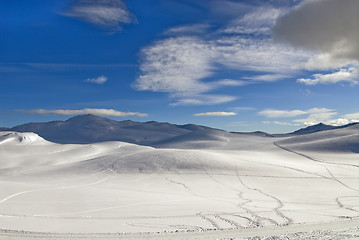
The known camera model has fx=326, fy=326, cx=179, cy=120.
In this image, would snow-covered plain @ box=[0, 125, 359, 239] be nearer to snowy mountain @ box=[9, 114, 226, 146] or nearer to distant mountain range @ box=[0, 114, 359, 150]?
distant mountain range @ box=[0, 114, 359, 150]

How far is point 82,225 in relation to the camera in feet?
47.9

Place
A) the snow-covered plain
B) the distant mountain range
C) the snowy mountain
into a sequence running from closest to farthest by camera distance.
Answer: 1. the snow-covered plain
2. the distant mountain range
3. the snowy mountain

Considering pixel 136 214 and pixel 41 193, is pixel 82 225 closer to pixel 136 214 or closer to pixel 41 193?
pixel 136 214

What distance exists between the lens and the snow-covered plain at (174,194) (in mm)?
15117

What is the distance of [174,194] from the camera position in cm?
2533

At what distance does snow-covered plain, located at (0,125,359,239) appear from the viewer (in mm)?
15117

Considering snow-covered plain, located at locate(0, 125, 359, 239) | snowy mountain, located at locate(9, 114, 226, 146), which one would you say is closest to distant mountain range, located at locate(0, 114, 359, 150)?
snowy mountain, located at locate(9, 114, 226, 146)

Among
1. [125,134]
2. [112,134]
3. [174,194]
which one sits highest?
[112,134]

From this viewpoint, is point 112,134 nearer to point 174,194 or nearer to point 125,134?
point 125,134

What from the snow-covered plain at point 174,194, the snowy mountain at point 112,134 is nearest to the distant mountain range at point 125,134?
the snowy mountain at point 112,134

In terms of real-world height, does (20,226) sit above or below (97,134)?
below

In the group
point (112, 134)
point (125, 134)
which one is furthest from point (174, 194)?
point (112, 134)

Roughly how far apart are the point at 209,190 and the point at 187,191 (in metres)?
1.99

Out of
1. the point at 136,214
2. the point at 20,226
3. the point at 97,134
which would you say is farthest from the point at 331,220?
the point at 97,134
